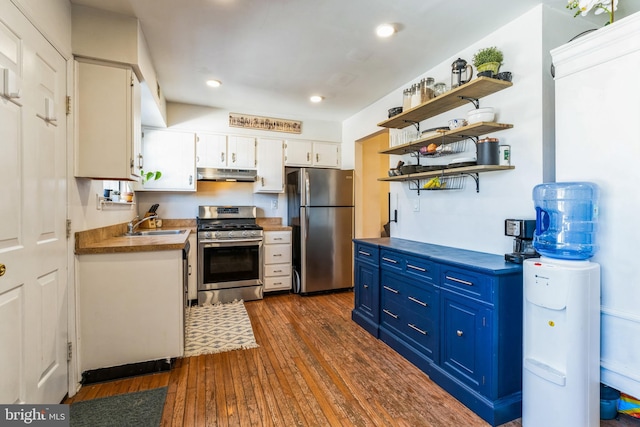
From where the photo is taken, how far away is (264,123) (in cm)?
435

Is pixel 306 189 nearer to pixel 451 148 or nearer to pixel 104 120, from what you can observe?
pixel 451 148

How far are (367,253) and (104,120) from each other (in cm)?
242

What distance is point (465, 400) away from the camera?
6.07 ft

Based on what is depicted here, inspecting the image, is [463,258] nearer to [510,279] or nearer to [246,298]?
[510,279]

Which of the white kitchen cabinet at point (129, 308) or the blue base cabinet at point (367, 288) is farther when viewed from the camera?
the blue base cabinet at point (367, 288)

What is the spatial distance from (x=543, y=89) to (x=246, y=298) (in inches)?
146

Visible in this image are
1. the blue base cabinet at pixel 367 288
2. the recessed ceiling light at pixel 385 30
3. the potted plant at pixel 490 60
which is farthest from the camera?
the blue base cabinet at pixel 367 288

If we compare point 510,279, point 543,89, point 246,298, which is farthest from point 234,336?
point 543,89

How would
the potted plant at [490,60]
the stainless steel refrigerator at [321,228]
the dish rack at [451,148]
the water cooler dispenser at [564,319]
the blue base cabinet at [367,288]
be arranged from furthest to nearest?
1. the stainless steel refrigerator at [321,228]
2. the blue base cabinet at [367,288]
3. the dish rack at [451,148]
4. the potted plant at [490,60]
5. the water cooler dispenser at [564,319]

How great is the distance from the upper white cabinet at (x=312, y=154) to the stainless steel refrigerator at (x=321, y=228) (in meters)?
0.26

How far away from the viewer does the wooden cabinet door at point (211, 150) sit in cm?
400

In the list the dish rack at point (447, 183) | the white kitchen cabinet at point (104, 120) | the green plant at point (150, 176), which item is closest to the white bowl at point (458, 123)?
the dish rack at point (447, 183)

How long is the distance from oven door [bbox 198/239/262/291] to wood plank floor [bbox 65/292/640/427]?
48.6 inches

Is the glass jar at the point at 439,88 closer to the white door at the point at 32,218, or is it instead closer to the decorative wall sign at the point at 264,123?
the decorative wall sign at the point at 264,123
